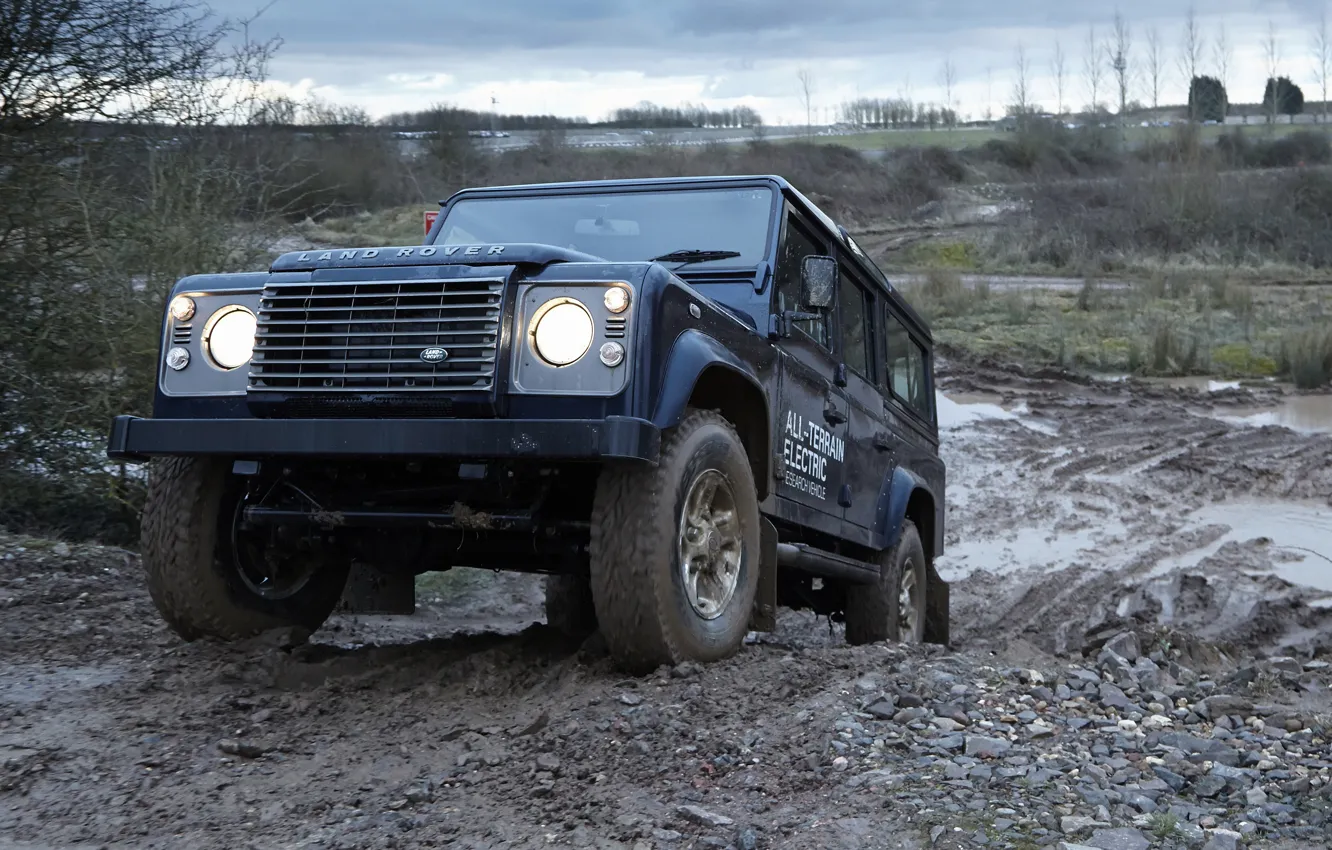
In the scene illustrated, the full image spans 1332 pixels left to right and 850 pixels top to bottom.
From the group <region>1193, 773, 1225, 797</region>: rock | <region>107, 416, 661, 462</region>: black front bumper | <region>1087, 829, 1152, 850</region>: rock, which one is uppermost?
<region>107, 416, 661, 462</region>: black front bumper

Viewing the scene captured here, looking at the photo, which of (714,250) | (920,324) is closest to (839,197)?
(920,324)

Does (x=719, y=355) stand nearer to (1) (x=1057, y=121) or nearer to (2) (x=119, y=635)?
(2) (x=119, y=635)

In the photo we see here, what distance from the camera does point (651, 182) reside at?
6.34 meters

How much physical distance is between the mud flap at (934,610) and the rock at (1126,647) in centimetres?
206

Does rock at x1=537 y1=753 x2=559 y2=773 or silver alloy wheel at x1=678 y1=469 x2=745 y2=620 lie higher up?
silver alloy wheel at x1=678 y1=469 x2=745 y2=620

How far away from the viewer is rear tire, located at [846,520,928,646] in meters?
7.31

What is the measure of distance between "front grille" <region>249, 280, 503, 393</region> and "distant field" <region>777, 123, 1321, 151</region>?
52749mm

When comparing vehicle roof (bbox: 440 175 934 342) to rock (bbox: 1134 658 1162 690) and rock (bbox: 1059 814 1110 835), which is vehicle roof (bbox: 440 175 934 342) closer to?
rock (bbox: 1134 658 1162 690)

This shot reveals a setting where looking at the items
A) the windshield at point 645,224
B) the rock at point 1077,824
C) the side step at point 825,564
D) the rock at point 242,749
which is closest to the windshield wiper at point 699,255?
the windshield at point 645,224

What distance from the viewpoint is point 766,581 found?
526 centimetres

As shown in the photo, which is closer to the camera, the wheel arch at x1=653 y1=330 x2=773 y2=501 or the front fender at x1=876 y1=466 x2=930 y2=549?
the wheel arch at x1=653 y1=330 x2=773 y2=501

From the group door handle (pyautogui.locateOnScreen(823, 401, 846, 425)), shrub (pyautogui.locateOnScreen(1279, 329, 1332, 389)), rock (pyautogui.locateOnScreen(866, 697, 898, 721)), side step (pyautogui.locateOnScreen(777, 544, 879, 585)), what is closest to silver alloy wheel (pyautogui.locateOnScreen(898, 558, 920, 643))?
side step (pyautogui.locateOnScreen(777, 544, 879, 585))

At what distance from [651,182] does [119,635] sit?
300cm

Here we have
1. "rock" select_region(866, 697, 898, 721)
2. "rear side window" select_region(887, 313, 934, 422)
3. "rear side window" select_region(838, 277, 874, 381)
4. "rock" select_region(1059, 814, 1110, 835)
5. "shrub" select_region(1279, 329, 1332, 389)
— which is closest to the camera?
"rock" select_region(1059, 814, 1110, 835)
